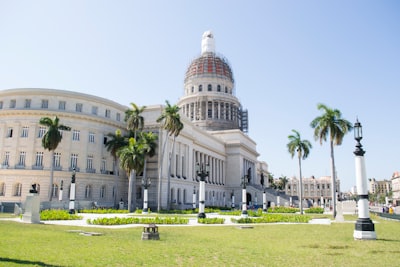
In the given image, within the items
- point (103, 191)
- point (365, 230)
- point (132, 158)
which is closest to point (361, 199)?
point (365, 230)

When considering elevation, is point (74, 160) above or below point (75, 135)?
below

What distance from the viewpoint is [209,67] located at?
117188mm

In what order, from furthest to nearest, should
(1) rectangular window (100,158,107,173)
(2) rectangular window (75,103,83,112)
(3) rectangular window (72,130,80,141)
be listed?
(1) rectangular window (100,158,107,173) → (2) rectangular window (75,103,83,112) → (3) rectangular window (72,130,80,141)

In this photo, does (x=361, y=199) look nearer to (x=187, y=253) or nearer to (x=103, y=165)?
(x=187, y=253)

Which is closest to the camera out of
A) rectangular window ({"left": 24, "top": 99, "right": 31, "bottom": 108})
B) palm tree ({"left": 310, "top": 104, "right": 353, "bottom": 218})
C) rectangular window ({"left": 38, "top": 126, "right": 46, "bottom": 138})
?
palm tree ({"left": 310, "top": 104, "right": 353, "bottom": 218})

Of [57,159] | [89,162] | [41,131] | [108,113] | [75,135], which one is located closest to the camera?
[41,131]

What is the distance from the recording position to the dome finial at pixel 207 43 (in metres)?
123

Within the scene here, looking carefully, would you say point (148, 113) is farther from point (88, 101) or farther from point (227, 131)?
point (227, 131)

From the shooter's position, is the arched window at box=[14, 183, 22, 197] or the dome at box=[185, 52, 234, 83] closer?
the arched window at box=[14, 183, 22, 197]

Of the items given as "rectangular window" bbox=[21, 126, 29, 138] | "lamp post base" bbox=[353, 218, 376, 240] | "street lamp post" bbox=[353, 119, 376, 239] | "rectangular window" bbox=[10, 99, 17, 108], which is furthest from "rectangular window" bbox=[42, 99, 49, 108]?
"lamp post base" bbox=[353, 218, 376, 240]

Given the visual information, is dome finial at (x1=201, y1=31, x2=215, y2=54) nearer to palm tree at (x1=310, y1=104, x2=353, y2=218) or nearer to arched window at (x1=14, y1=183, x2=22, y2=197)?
palm tree at (x1=310, y1=104, x2=353, y2=218)

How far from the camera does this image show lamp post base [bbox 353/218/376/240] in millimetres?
18984

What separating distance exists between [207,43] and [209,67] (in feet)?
38.5

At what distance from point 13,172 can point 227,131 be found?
65.0m
